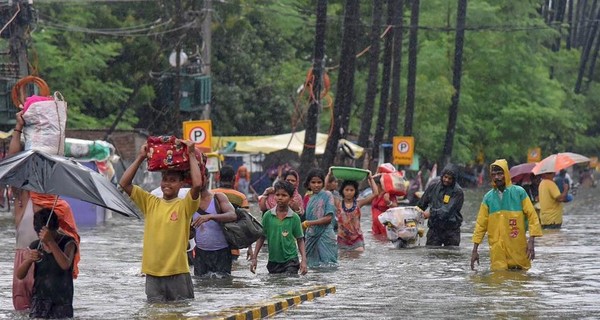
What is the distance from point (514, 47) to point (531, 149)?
747 centimetres

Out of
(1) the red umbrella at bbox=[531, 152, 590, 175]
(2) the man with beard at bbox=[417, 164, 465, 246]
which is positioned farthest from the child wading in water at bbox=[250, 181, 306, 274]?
(1) the red umbrella at bbox=[531, 152, 590, 175]

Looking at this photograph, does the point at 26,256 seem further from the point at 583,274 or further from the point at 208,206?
the point at 583,274

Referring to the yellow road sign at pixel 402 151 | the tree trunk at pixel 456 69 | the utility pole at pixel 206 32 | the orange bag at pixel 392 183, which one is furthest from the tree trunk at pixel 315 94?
the tree trunk at pixel 456 69

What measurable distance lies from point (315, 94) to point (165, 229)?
67.5 feet

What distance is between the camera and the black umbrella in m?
11.1

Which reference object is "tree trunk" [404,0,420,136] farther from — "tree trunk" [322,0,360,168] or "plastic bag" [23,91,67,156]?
"plastic bag" [23,91,67,156]

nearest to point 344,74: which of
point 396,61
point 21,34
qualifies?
point 21,34

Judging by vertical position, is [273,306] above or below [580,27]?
below

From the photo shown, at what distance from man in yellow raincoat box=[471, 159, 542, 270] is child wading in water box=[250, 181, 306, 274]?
7.46 ft

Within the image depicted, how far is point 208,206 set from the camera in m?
15.8

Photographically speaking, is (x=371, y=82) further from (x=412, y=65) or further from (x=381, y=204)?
Answer: (x=381, y=204)

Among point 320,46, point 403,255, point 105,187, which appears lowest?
point 403,255

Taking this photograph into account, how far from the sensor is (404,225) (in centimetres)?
2325

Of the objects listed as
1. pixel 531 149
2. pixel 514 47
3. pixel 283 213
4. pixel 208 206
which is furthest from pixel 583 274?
pixel 531 149
